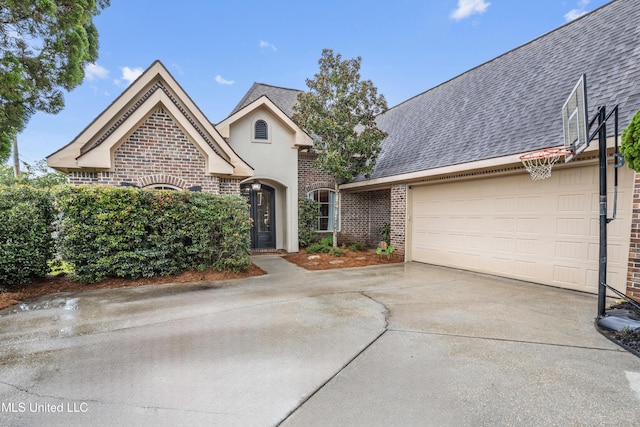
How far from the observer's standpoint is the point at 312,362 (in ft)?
10.2

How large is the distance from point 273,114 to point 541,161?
8390 millimetres

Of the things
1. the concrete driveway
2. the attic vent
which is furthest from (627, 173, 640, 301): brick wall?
the attic vent

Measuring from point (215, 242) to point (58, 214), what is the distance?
3.20m

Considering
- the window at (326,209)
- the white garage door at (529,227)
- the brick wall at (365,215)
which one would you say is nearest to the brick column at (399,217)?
the white garage door at (529,227)

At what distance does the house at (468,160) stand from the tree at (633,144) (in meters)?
1.78

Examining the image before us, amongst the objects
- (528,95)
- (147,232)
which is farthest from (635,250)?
(147,232)

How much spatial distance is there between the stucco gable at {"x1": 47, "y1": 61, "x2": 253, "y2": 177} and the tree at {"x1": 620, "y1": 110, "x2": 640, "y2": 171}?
830cm

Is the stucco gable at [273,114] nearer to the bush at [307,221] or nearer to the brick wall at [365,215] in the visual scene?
the bush at [307,221]

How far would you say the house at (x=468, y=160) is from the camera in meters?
5.85

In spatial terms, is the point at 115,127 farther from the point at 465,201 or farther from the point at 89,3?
the point at 465,201

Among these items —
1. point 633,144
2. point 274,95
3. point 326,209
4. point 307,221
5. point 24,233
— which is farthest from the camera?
point 274,95

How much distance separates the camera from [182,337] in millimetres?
3762

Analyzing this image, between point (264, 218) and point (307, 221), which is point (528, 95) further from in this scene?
point (264, 218)

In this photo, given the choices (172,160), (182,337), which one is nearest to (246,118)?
(172,160)
